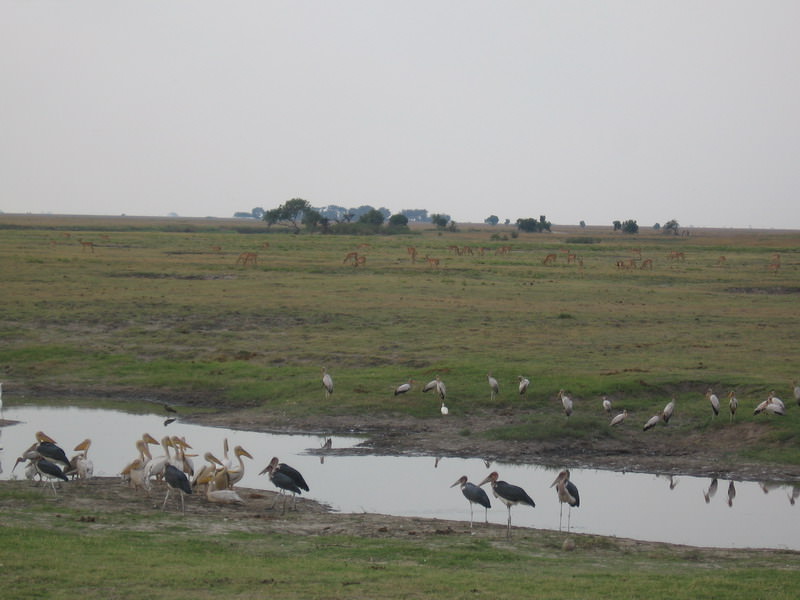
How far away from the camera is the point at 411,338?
94.9ft

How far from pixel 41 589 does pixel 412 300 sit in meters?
27.8

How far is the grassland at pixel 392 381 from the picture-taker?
1022 centimetres

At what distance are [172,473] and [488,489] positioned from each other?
611 centimetres

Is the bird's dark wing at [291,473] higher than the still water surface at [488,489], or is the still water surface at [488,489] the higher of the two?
the bird's dark wing at [291,473]

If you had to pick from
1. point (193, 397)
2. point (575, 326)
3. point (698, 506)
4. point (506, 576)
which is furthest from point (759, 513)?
point (575, 326)

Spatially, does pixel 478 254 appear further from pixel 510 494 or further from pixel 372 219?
pixel 510 494

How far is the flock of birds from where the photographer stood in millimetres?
13992

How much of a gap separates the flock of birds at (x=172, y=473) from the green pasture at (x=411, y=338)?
6.54 metres

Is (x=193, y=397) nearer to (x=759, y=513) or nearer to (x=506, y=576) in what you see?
(x=759, y=513)

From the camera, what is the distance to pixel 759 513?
1565 cm

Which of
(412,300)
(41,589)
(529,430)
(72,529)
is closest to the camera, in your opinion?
(41,589)

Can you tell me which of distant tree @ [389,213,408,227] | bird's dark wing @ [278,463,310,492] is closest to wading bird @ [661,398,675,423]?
bird's dark wing @ [278,463,310,492]

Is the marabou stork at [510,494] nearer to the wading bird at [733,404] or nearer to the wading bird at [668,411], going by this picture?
the wading bird at [668,411]

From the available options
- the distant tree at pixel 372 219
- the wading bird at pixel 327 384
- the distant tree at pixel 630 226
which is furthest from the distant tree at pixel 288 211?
the wading bird at pixel 327 384
